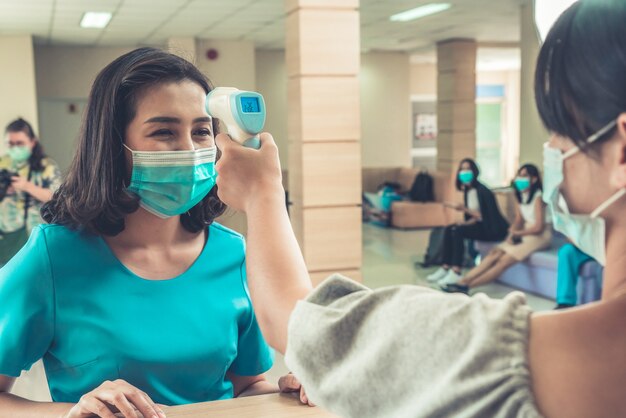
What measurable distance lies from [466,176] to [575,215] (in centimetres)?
A: 655

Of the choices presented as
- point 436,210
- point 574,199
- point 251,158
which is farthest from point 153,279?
point 436,210

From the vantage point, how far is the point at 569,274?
5332 millimetres

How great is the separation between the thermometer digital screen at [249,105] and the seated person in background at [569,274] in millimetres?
4789

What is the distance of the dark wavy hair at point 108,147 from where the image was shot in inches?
60.1

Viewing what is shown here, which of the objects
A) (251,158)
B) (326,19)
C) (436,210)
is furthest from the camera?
(436,210)

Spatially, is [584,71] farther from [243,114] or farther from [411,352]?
[243,114]

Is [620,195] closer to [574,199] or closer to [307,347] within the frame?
[574,199]

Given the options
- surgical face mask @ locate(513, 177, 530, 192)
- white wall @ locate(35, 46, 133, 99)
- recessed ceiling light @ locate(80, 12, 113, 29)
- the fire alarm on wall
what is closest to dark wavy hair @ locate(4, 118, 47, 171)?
recessed ceiling light @ locate(80, 12, 113, 29)

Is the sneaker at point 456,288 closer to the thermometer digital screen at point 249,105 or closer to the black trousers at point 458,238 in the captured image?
the black trousers at point 458,238

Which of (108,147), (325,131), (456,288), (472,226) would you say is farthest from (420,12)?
(108,147)

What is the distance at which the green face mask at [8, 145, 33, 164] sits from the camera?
5.39 m

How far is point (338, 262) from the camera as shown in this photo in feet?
16.6

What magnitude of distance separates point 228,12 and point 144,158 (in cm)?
762

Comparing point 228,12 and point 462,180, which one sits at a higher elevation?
point 228,12
